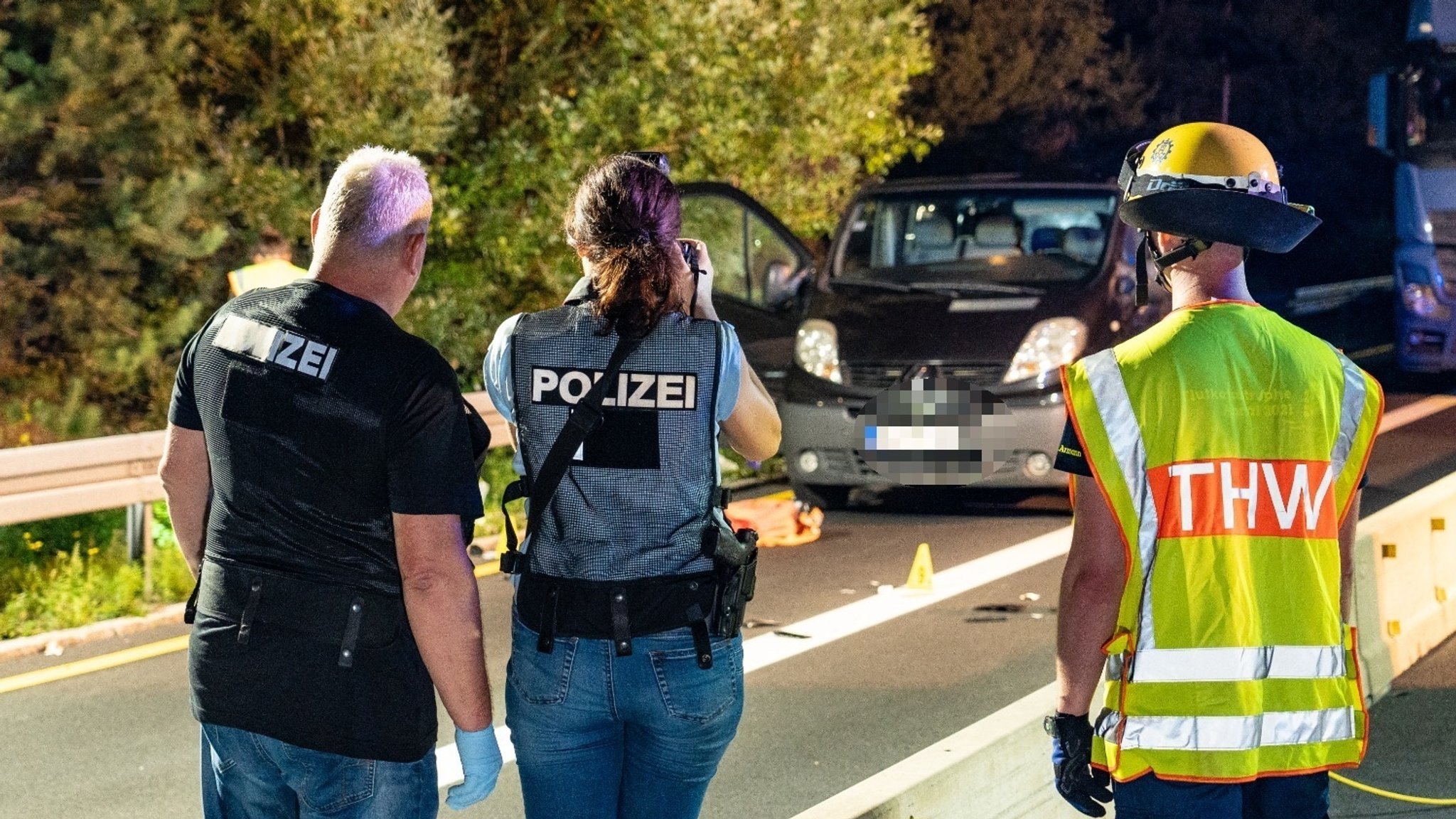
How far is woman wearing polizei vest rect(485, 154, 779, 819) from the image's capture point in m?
3.12

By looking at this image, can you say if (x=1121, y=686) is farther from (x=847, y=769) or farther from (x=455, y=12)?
(x=455, y=12)

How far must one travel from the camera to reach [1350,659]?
2834 mm

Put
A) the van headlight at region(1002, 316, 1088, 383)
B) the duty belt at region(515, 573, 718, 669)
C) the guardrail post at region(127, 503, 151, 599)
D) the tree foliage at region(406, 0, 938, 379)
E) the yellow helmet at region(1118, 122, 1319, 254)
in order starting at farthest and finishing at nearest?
1. the tree foliage at region(406, 0, 938, 379)
2. the van headlight at region(1002, 316, 1088, 383)
3. the guardrail post at region(127, 503, 151, 599)
4. the duty belt at region(515, 573, 718, 669)
5. the yellow helmet at region(1118, 122, 1319, 254)

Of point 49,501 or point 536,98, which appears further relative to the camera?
point 536,98

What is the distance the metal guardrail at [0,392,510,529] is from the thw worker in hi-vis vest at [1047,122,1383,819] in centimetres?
613

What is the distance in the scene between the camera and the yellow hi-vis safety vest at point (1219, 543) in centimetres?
268

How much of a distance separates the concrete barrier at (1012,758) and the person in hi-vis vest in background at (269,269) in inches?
198

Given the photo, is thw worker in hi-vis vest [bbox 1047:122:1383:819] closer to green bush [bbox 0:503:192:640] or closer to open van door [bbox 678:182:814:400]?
green bush [bbox 0:503:192:640]

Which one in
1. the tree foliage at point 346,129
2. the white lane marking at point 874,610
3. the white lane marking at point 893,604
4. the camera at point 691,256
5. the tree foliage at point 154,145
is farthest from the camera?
the tree foliage at point 346,129

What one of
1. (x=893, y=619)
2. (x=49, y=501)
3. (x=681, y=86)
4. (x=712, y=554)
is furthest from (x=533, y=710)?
(x=681, y=86)

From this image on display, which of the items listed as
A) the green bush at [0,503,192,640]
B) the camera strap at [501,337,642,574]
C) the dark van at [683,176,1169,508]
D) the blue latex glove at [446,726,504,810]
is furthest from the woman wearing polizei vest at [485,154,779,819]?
the dark van at [683,176,1169,508]

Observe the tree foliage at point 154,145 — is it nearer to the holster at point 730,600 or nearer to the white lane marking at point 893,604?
the white lane marking at point 893,604

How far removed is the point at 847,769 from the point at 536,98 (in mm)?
9420

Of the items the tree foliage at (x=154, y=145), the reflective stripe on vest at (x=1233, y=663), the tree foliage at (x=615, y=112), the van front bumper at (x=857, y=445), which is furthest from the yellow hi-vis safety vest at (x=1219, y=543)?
the tree foliage at (x=615, y=112)
